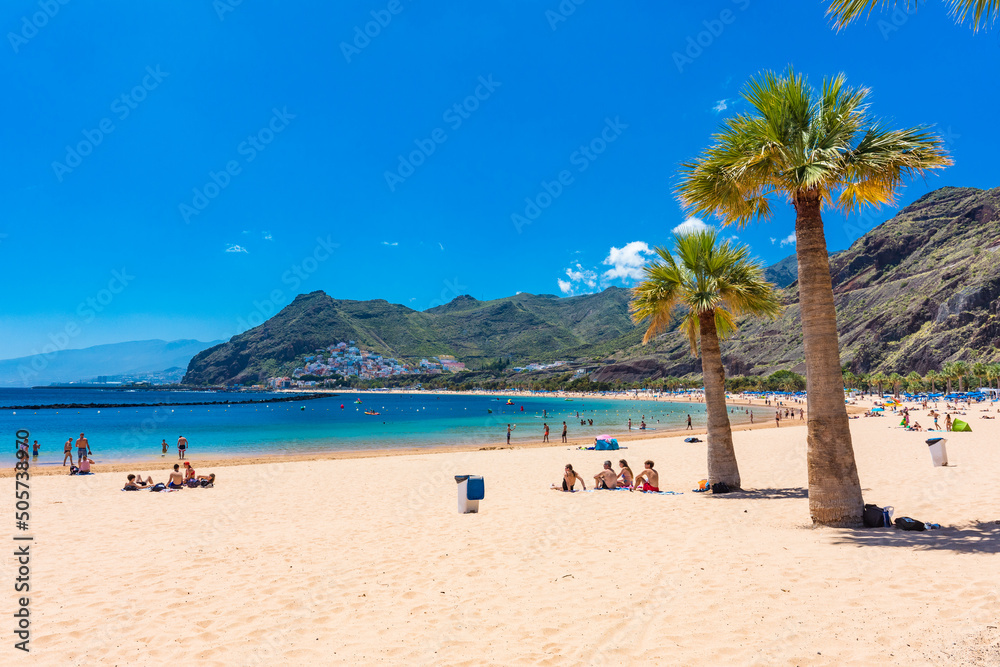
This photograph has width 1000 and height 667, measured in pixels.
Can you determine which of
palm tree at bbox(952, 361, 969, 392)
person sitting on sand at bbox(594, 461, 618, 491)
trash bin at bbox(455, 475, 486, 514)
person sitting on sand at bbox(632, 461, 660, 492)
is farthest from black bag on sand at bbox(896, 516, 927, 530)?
palm tree at bbox(952, 361, 969, 392)

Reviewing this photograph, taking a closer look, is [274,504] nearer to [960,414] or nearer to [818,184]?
[818,184]

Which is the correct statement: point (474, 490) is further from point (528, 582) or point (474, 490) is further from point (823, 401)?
point (823, 401)

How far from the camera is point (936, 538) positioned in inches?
289

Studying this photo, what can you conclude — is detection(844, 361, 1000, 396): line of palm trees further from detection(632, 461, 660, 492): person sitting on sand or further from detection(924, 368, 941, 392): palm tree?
detection(632, 461, 660, 492): person sitting on sand

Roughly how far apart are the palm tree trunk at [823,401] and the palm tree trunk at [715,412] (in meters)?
3.93

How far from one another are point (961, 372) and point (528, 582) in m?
100

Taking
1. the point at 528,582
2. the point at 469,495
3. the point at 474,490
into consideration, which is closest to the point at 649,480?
the point at 474,490

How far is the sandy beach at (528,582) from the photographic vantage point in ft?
14.9

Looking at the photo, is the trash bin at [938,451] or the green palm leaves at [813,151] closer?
the green palm leaves at [813,151]

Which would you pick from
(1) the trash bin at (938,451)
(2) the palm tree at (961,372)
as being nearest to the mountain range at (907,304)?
(2) the palm tree at (961,372)

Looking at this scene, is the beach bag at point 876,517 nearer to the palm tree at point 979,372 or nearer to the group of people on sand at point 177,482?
the group of people on sand at point 177,482

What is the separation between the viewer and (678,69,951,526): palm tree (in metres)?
7.87

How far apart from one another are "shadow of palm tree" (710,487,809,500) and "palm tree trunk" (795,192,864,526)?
3441 millimetres

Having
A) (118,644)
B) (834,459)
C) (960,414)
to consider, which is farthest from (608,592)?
(960,414)
